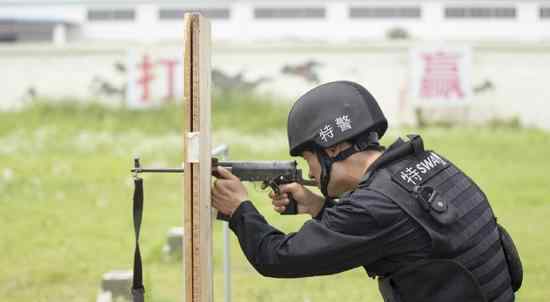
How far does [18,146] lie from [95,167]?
3091 mm

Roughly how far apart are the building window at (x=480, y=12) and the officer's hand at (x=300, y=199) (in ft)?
103

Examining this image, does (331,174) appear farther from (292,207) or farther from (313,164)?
(292,207)

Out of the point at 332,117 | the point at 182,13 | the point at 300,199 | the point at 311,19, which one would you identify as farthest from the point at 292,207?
the point at 182,13

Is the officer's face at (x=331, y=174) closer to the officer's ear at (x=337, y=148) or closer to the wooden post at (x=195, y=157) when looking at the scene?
the officer's ear at (x=337, y=148)

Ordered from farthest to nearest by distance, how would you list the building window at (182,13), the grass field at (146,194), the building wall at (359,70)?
the building window at (182,13) < the building wall at (359,70) < the grass field at (146,194)

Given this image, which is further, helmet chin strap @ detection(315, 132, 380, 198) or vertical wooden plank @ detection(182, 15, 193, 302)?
helmet chin strap @ detection(315, 132, 380, 198)

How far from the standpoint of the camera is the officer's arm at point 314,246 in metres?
2.27

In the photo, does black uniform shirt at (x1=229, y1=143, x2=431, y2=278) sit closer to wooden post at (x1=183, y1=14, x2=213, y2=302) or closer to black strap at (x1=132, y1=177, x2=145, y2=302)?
wooden post at (x1=183, y1=14, x2=213, y2=302)

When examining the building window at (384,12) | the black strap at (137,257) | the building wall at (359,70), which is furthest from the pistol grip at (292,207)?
the building window at (384,12)

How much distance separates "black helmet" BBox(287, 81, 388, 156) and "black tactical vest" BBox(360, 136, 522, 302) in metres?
0.11

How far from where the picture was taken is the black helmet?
7.80 feet

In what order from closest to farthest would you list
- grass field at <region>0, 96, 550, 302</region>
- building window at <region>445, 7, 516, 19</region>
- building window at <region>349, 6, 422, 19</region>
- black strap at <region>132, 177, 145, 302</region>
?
black strap at <region>132, 177, 145, 302</region> → grass field at <region>0, 96, 550, 302</region> → building window at <region>445, 7, 516, 19</region> → building window at <region>349, 6, 422, 19</region>

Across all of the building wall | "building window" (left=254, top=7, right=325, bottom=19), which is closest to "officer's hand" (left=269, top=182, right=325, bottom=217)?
the building wall

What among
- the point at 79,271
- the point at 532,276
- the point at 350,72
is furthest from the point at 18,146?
the point at 532,276
